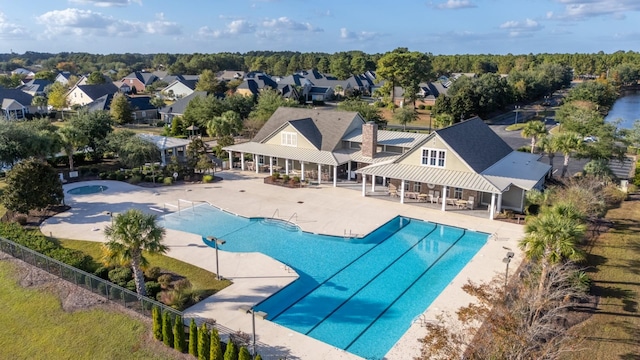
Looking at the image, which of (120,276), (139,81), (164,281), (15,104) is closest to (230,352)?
(164,281)

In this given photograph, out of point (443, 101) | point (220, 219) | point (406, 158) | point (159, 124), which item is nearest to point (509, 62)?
point (443, 101)

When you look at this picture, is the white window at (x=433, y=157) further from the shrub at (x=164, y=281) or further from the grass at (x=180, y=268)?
the shrub at (x=164, y=281)

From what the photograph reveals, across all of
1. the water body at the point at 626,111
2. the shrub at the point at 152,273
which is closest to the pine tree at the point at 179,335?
the shrub at the point at 152,273

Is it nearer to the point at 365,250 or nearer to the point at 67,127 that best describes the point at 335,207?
the point at 365,250

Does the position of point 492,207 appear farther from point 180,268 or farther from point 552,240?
point 180,268

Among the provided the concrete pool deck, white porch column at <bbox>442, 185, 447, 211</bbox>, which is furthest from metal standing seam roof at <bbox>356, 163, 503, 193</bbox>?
the concrete pool deck

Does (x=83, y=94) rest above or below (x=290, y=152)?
above

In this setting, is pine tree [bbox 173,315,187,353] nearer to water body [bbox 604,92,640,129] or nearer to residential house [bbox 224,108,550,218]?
residential house [bbox 224,108,550,218]
